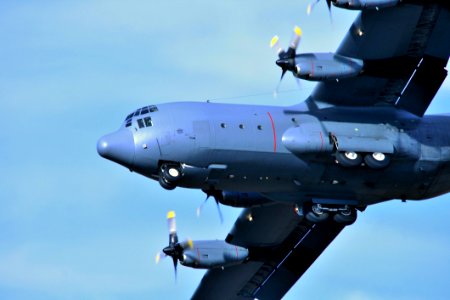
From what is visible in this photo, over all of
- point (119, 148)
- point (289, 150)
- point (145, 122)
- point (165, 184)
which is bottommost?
point (165, 184)

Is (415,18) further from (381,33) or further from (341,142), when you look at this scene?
(341,142)

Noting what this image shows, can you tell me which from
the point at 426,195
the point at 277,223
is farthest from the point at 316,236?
the point at 426,195

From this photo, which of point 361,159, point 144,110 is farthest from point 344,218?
point 144,110

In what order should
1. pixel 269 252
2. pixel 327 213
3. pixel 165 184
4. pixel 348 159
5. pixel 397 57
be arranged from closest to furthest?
pixel 165 184 < pixel 348 159 < pixel 397 57 < pixel 327 213 < pixel 269 252

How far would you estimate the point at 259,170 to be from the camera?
59.2m

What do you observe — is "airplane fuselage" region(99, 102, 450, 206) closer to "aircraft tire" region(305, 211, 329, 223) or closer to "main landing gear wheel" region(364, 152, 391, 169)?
"main landing gear wheel" region(364, 152, 391, 169)

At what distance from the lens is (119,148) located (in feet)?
191

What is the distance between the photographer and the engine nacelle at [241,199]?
208ft

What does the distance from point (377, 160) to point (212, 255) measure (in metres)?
9.45

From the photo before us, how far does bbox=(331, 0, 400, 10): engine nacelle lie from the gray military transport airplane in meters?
0.04

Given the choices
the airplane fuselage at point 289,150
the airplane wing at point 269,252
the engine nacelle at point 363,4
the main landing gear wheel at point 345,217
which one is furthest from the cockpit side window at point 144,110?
the airplane wing at point 269,252

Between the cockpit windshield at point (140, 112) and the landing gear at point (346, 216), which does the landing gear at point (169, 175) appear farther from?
the landing gear at point (346, 216)

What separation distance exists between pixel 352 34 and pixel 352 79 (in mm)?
→ 2652

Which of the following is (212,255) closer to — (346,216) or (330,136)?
(346,216)
